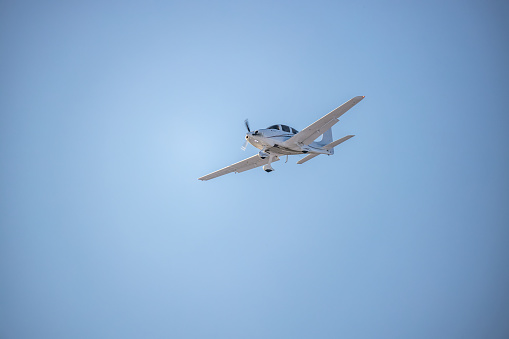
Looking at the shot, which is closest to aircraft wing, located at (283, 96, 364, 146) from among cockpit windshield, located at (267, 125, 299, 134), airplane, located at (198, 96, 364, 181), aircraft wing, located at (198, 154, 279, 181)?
airplane, located at (198, 96, 364, 181)

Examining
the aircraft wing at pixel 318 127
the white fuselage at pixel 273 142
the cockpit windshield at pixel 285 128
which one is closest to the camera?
the aircraft wing at pixel 318 127

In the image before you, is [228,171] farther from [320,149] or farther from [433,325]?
[433,325]

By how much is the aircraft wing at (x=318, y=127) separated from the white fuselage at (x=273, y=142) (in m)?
0.51

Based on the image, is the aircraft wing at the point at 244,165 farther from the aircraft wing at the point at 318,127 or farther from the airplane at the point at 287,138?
Result: the aircraft wing at the point at 318,127

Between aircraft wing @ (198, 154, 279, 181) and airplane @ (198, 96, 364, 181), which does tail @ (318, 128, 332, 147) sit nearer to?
airplane @ (198, 96, 364, 181)

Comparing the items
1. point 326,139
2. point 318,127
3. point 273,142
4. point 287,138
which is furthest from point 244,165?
point 318,127

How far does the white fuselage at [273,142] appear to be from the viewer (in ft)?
80.0

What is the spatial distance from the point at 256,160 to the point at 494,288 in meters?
183

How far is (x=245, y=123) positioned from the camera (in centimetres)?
2598

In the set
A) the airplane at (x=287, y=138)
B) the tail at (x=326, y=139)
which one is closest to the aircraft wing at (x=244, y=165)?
the airplane at (x=287, y=138)

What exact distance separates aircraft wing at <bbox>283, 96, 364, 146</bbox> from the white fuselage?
507 millimetres

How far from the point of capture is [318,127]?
24000 millimetres

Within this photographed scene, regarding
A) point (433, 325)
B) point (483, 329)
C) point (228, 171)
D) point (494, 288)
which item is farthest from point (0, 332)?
point (494, 288)

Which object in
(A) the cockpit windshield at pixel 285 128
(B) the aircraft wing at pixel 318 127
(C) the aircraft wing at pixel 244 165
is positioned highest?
(A) the cockpit windshield at pixel 285 128
